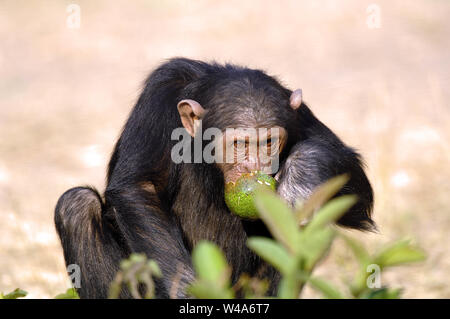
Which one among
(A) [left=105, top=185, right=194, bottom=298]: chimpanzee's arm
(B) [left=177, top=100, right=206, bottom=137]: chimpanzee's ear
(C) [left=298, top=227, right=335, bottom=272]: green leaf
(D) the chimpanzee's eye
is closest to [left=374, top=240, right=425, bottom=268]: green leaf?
(C) [left=298, top=227, right=335, bottom=272]: green leaf

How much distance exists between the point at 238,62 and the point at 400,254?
8125 millimetres

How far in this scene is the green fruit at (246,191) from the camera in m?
3.96

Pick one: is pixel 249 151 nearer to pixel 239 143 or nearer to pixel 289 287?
pixel 239 143

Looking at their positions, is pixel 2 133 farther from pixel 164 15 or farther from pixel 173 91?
pixel 173 91

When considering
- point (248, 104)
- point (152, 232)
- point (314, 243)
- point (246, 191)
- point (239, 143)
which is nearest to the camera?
point (314, 243)

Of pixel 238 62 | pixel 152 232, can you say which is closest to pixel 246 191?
pixel 152 232

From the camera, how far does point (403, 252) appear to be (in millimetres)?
1429

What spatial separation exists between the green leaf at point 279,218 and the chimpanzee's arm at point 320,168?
2.83 metres

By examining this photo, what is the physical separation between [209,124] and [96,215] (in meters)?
0.86

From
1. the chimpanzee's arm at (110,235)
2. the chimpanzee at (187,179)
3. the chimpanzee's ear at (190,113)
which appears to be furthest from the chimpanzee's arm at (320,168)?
the chimpanzee's arm at (110,235)

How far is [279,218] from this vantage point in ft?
4.40

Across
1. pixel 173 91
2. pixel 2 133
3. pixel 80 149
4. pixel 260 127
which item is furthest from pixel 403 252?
pixel 2 133

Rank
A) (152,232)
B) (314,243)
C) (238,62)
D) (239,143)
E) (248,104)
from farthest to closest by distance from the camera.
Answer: (238,62) < (248,104) < (239,143) < (152,232) < (314,243)

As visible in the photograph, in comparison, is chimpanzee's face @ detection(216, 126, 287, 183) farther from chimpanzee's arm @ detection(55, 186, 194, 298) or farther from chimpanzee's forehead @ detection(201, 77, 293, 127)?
chimpanzee's arm @ detection(55, 186, 194, 298)
